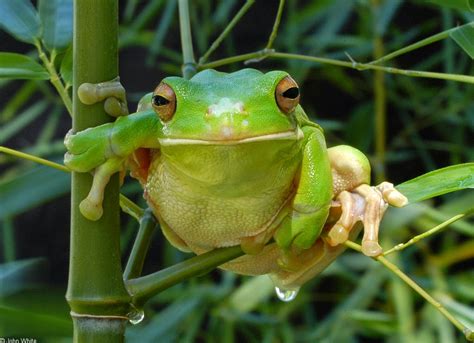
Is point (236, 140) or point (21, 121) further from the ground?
point (236, 140)

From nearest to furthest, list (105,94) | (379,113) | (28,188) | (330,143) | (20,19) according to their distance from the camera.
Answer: (105,94) < (20,19) < (28,188) < (379,113) < (330,143)

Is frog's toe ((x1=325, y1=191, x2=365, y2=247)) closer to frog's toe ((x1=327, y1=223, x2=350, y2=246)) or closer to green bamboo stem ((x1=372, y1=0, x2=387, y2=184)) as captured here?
frog's toe ((x1=327, y1=223, x2=350, y2=246))

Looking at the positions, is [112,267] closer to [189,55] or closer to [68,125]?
[189,55]

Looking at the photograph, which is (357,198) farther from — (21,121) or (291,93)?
(21,121)

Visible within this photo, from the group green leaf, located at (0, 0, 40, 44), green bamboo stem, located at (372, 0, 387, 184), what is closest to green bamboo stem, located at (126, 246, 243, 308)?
green leaf, located at (0, 0, 40, 44)

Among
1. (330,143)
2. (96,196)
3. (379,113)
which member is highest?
(96,196)

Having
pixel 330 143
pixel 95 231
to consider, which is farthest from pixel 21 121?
pixel 95 231
